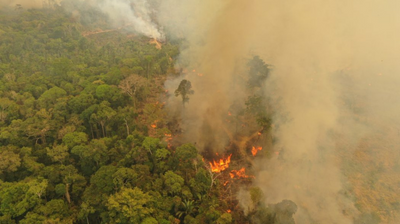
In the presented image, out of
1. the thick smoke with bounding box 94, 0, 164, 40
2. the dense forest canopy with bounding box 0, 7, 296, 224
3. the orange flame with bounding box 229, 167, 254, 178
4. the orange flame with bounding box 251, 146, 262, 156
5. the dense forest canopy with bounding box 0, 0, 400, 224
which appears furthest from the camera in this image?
the thick smoke with bounding box 94, 0, 164, 40

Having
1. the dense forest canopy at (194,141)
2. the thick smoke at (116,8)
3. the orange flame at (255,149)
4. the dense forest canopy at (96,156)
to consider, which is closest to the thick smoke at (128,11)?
the thick smoke at (116,8)

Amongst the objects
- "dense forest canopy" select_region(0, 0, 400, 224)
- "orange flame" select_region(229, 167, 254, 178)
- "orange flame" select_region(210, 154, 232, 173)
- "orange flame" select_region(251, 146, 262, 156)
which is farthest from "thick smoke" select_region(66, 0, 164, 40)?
"orange flame" select_region(229, 167, 254, 178)

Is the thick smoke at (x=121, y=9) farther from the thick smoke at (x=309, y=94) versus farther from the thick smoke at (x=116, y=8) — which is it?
the thick smoke at (x=309, y=94)

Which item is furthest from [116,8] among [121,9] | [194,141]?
[194,141]

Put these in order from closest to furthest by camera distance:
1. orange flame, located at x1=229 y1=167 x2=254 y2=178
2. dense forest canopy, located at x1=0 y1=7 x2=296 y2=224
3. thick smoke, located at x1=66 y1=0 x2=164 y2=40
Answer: dense forest canopy, located at x1=0 y1=7 x2=296 y2=224 → orange flame, located at x1=229 y1=167 x2=254 y2=178 → thick smoke, located at x1=66 y1=0 x2=164 y2=40

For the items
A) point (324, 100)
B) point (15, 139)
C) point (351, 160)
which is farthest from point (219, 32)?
point (15, 139)

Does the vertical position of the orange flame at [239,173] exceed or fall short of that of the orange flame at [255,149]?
it falls short

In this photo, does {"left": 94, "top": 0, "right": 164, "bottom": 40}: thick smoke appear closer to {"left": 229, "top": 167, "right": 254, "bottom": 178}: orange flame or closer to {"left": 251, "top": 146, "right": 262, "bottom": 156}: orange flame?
{"left": 251, "top": 146, "right": 262, "bottom": 156}: orange flame

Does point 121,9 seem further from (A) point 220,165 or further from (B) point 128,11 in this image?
(A) point 220,165
